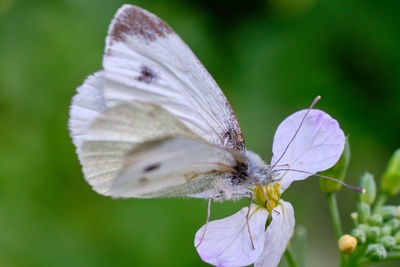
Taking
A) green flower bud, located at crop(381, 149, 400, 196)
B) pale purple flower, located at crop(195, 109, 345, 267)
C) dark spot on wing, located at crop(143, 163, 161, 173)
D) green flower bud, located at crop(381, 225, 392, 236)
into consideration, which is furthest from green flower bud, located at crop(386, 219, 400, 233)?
dark spot on wing, located at crop(143, 163, 161, 173)

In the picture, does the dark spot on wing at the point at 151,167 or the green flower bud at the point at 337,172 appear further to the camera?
the green flower bud at the point at 337,172

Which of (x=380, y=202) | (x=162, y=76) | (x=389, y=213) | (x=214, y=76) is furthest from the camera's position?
(x=214, y=76)

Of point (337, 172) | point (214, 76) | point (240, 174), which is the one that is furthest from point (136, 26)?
point (214, 76)

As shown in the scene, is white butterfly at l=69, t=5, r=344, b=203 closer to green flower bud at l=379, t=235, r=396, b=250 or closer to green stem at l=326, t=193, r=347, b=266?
green stem at l=326, t=193, r=347, b=266

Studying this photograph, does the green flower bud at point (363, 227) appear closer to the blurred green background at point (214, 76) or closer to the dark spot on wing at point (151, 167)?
the dark spot on wing at point (151, 167)

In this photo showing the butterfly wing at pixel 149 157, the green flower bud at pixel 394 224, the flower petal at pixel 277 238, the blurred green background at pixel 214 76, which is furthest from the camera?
the blurred green background at pixel 214 76

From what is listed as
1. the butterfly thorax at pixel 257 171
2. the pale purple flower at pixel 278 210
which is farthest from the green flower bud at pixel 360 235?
the butterfly thorax at pixel 257 171

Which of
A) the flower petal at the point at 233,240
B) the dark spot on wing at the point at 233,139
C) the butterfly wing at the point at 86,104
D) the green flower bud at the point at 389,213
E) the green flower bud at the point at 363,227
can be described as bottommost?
the green flower bud at the point at 363,227

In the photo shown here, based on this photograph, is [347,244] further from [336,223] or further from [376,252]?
[336,223]
